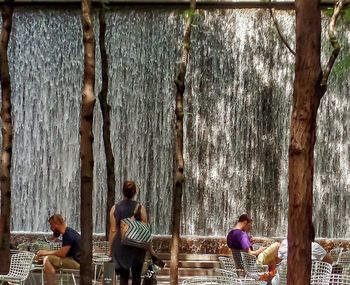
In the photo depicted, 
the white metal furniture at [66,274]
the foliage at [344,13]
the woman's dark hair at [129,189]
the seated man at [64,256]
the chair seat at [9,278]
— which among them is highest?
the foliage at [344,13]

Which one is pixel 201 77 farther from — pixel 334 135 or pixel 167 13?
pixel 334 135

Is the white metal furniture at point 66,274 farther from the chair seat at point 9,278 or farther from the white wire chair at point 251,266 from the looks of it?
the white wire chair at point 251,266

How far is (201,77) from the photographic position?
2108 centimetres

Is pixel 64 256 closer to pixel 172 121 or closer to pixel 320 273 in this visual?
pixel 320 273

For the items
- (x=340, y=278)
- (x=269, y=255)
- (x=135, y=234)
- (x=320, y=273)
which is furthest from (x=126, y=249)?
(x=340, y=278)

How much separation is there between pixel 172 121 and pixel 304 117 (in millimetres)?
14221

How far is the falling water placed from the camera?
66.8 ft

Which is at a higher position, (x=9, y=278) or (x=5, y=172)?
(x=5, y=172)

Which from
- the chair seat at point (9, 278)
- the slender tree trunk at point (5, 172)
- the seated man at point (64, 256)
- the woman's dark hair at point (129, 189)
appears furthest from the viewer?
the seated man at point (64, 256)

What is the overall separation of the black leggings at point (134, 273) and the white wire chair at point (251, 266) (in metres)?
1.56

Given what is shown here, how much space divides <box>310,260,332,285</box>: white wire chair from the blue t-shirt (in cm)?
367

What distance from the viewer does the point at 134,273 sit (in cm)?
1079

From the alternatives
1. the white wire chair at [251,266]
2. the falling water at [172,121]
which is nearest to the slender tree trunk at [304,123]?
the white wire chair at [251,266]

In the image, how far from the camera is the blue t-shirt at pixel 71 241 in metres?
11.7
